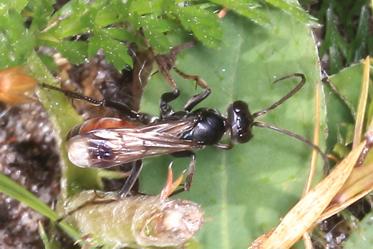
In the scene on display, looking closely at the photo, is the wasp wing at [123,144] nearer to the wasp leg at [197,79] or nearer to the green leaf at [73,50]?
the wasp leg at [197,79]

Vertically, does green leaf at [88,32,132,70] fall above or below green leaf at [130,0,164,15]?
below

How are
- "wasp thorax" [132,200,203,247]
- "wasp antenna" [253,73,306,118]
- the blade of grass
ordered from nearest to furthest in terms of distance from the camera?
"wasp thorax" [132,200,203,247] < "wasp antenna" [253,73,306,118] < the blade of grass

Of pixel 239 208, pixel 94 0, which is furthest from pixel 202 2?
pixel 239 208

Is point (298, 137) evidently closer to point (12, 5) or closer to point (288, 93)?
point (288, 93)

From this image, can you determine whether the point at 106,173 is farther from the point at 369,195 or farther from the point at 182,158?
the point at 369,195

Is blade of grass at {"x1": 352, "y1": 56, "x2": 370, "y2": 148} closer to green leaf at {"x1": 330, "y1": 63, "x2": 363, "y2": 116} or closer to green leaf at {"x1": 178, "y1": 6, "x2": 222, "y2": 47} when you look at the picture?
green leaf at {"x1": 330, "y1": 63, "x2": 363, "y2": 116}

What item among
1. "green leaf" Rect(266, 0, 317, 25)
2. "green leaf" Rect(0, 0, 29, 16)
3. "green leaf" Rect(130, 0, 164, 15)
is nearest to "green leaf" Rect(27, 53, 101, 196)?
"green leaf" Rect(0, 0, 29, 16)
